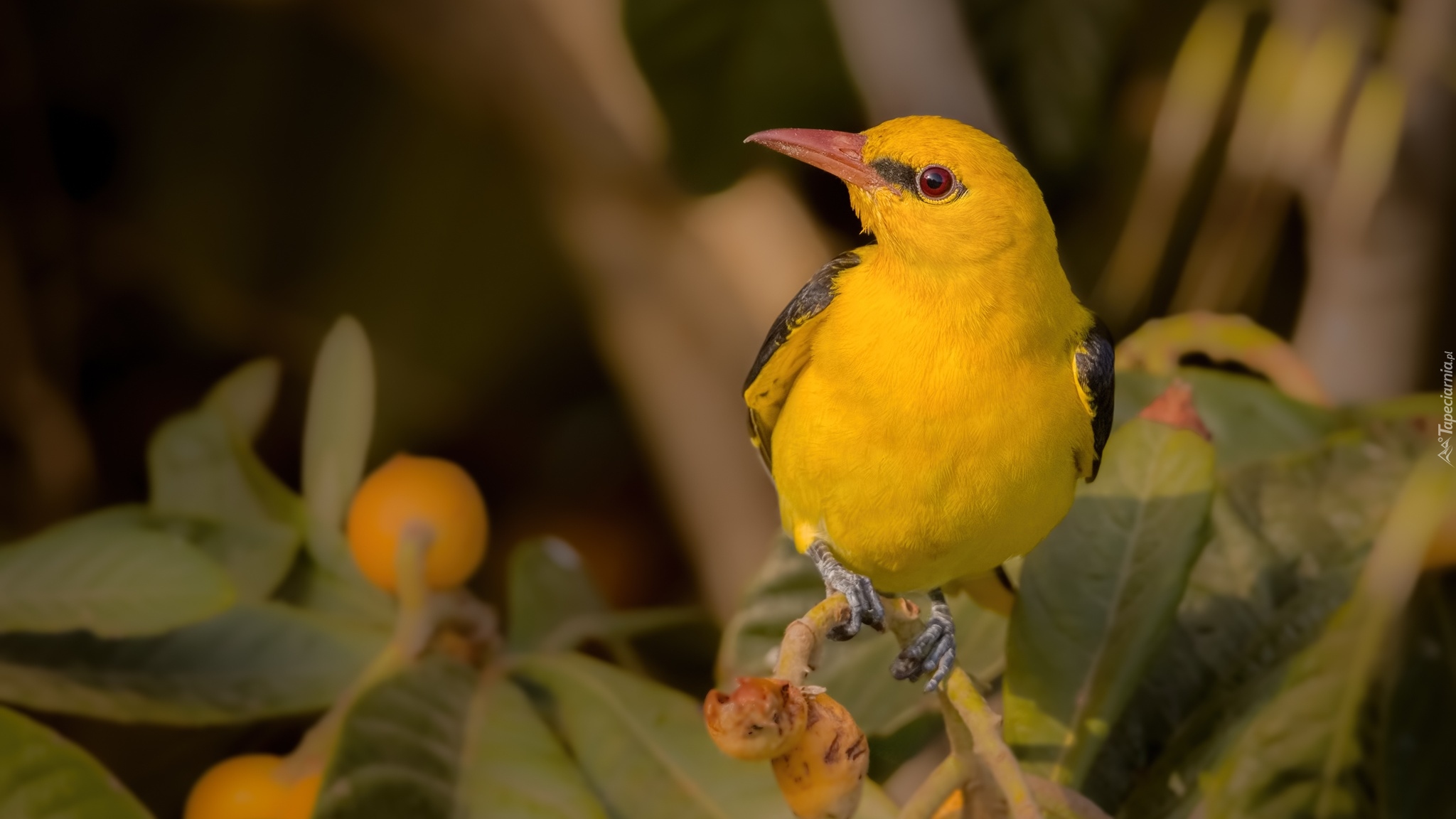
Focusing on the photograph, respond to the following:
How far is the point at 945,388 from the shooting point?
649mm

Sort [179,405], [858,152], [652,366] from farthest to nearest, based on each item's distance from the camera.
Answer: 1. [179,405]
2. [652,366]
3. [858,152]

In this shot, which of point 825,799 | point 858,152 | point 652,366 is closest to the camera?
point 825,799

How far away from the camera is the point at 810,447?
0.67 m

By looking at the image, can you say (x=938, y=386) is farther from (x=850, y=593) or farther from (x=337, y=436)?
(x=337, y=436)

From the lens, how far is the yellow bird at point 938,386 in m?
0.64

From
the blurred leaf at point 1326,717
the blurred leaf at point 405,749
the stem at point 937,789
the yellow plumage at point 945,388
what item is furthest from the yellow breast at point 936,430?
the blurred leaf at point 405,749

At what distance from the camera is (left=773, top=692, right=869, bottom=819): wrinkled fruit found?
49 cm

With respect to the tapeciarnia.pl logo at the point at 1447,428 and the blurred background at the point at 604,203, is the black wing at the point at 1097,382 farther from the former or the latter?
the blurred background at the point at 604,203

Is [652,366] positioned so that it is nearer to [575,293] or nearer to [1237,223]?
[575,293]

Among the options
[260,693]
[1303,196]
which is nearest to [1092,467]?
[260,693]

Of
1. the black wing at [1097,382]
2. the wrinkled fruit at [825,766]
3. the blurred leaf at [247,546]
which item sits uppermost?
the black wing at [1097,382]

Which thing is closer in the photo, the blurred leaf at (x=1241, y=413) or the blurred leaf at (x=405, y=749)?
the blurred leaf at (x=405, y=749)

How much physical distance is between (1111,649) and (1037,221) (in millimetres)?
291

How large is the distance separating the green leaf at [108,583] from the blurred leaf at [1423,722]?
2.66 feet
